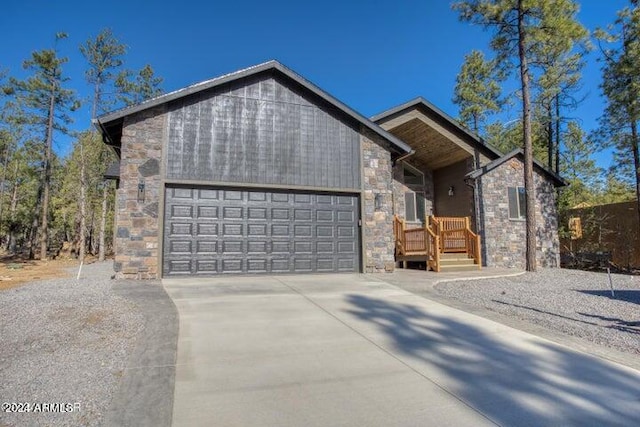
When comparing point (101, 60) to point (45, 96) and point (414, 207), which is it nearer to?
point (45, 96)

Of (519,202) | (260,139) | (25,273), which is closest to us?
(260,139)

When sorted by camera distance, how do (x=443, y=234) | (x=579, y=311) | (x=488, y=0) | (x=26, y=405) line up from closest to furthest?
1. (x=26, y=405)
2. (x=579, y=311)
3. (x=443, y=234)
4. (x=488, y=0)

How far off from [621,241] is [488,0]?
11457mm

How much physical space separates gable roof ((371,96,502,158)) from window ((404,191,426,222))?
9.50ft

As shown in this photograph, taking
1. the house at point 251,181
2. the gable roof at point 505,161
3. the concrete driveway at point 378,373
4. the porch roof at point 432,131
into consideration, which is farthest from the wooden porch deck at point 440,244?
the concrete driveway at point 378,373

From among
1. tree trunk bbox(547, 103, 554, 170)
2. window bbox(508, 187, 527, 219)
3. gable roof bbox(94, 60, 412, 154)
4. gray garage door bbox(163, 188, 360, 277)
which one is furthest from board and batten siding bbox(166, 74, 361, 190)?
tree trunk bbox(547, 103, 554, 170)

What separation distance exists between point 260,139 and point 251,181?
1.15 m

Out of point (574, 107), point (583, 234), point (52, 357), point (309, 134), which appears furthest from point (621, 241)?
point (52, 357)

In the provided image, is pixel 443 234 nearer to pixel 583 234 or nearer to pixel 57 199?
pixel 583 234

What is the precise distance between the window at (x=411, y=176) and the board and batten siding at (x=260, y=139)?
542 centimetres

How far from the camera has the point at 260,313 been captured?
5.71 meters

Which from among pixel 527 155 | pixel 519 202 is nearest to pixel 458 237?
pixel 519 202

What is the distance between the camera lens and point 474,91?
952 inches

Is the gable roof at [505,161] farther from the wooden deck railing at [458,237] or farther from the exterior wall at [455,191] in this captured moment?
the wooden deck railing at [458,237]
